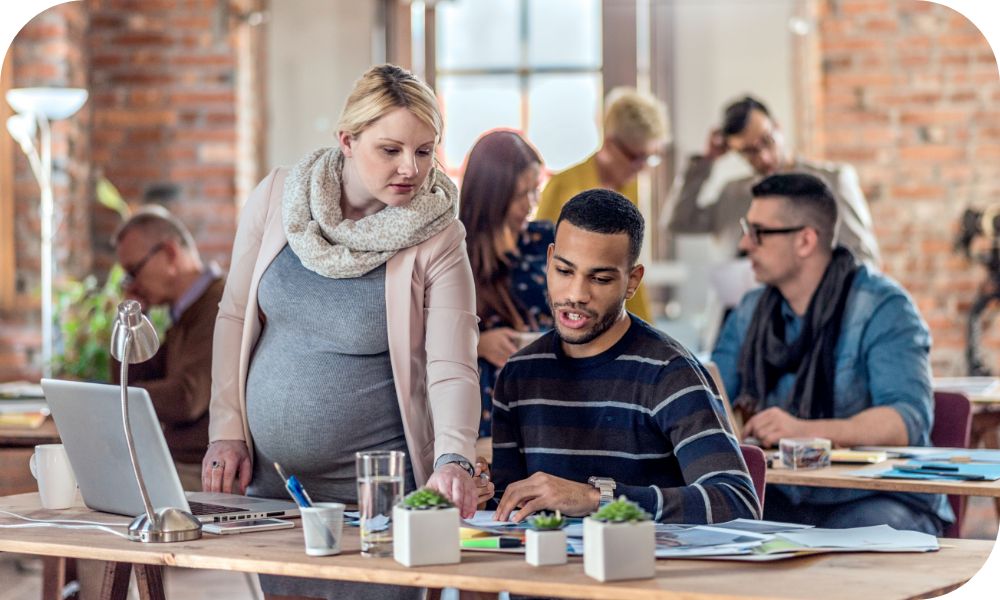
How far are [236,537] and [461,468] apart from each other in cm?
35

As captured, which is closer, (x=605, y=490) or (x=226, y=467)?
(x=605, y=490)

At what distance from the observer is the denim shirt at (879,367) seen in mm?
2969

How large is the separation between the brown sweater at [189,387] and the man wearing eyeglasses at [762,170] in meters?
1.91

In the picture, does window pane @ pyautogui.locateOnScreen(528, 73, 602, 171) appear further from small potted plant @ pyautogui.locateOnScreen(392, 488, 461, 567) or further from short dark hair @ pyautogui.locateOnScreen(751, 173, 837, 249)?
small potted plant @ pyautogui.locateOnScreen(392, 488, 461, 567)

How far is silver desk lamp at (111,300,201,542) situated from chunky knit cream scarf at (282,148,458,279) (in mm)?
339

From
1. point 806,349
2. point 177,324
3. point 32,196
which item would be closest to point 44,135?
point 32,196

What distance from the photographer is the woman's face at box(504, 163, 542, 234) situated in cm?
333

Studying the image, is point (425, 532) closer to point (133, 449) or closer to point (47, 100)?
point (133, 449)

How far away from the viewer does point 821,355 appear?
313 cm

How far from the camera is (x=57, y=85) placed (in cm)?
548

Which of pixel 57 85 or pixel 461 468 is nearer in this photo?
pixel 461 468

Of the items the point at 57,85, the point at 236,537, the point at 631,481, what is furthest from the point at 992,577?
the point at 57,85

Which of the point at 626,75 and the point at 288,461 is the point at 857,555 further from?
the point at 626,75

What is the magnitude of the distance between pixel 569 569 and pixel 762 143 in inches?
129
